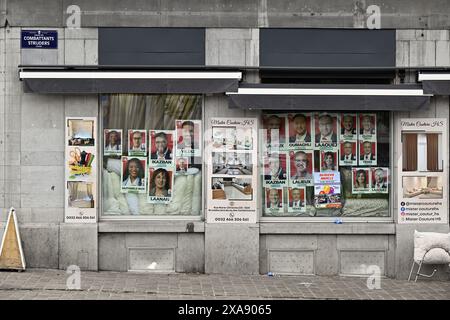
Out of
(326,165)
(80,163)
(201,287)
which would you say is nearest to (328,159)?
(326,165)

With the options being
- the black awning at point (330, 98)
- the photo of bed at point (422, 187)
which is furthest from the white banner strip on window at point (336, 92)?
the photo of bed at point (422, 187)

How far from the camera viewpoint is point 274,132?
11.6 m

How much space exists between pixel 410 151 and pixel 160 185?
4206 mm

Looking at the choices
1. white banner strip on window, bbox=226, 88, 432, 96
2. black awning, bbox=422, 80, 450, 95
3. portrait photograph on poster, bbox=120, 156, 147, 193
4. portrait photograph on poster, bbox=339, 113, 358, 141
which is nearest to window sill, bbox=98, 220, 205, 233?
portrait photograph on poster, bbox=120, 156, 147, 193

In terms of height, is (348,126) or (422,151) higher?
(348,126)

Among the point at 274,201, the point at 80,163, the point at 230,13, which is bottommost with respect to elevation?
the point at 274,201

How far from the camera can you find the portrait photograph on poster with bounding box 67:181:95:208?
11281 mm

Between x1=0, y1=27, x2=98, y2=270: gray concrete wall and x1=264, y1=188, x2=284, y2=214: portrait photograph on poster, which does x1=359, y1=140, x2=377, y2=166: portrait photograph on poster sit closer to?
x1=264, y1=188, x2=284, y2=214: portrait photograph on poster

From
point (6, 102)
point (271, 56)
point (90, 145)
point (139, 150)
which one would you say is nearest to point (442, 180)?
point (271, 56)

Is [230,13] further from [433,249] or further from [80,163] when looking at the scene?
[433,249]

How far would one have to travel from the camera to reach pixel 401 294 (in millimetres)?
10203

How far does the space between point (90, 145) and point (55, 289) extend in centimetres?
253

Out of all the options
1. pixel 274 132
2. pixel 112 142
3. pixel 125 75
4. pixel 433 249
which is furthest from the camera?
pixel 274 132

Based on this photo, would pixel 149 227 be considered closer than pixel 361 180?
Yes
